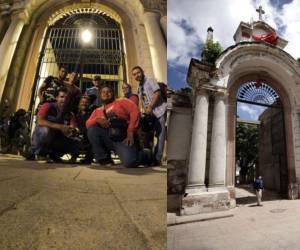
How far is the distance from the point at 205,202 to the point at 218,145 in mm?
765

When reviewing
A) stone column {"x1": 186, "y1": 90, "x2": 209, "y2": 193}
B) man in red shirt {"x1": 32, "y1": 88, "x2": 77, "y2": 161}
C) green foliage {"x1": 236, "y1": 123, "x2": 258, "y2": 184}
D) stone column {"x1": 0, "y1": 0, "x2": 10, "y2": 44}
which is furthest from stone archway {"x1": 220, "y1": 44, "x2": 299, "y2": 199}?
green foliage {"x1": 236, "y1": 123, "x2": 258, "y2": 184}

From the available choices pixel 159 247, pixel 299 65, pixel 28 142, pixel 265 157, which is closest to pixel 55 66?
pixel 28 142

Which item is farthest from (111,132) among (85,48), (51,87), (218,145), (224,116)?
(224,116)

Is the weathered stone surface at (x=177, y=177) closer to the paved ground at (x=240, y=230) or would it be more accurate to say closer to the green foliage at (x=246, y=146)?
the paved ground at (x=240, y=230)

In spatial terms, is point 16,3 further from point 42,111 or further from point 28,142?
point 28,142

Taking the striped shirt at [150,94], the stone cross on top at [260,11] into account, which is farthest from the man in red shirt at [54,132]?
the stone cross on top at [260,11]

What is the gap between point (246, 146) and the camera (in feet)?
38.0

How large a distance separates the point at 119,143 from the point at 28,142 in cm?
71

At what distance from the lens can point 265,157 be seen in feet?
17.8

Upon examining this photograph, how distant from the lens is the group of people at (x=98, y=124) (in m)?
2.16

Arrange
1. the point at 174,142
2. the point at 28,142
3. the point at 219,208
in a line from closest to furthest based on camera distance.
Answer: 1. the point at 28,142
2. the point at 219,208
3. the point at 174,142

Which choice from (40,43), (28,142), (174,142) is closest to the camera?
(28,142)

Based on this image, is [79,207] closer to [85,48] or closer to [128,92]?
[128,92]

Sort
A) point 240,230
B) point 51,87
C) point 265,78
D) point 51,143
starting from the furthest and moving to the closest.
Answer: point 265,78 < point 240,230 < point 51,87 < point 51,143
